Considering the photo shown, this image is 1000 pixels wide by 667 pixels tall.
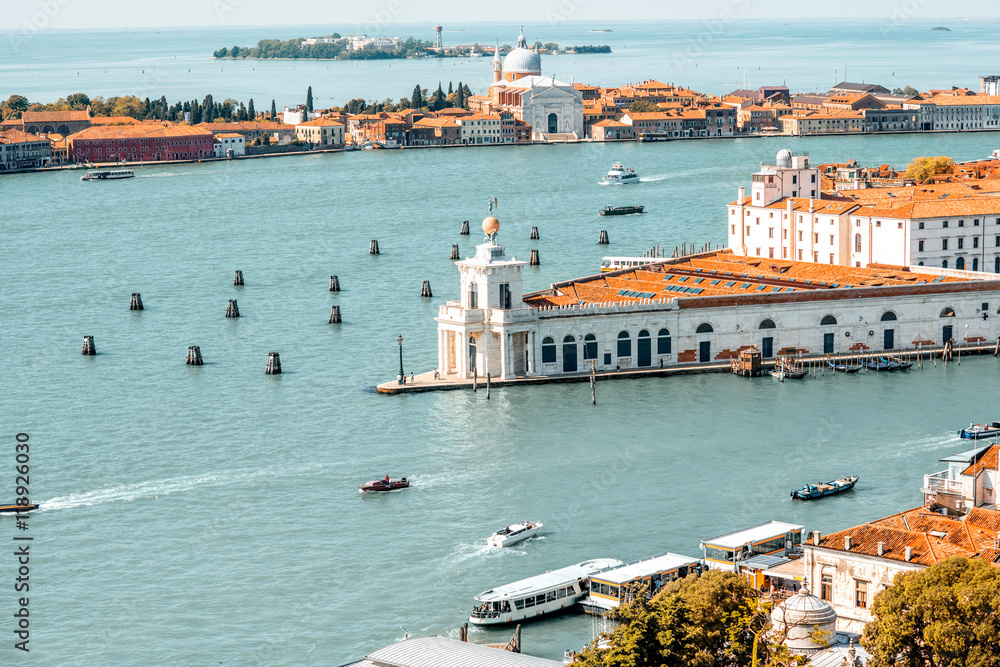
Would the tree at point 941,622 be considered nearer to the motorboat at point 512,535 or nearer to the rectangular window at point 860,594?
the rectangular window at point 860,594

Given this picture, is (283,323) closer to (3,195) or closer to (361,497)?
(361,497)

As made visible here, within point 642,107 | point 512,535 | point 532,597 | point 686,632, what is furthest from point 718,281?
point 642,107

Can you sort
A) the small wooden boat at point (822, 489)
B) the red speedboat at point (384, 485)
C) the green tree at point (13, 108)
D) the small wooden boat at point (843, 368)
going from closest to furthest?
the small wooden boat at point (822, 489)
the red speedboat at point (384, 485)
the small wooden boat at point (843, 368)
the green tree at point (13, 108)

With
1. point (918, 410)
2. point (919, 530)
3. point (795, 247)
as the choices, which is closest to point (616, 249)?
point (795, 247)

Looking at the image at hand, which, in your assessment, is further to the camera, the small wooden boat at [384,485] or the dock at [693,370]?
the dock at [693,370]

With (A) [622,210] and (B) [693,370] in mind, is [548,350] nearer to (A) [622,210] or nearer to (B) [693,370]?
(B) [693,370]

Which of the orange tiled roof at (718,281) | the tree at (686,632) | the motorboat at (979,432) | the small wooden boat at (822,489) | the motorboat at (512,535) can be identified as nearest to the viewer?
the tree at (686,632)

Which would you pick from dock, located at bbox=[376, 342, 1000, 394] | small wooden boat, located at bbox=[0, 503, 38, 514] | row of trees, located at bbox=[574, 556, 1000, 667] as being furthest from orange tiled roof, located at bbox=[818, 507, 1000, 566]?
dock, located at bbox=[376, 342, 1000, 394]

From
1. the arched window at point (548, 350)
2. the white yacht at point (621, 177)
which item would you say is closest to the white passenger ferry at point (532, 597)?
the arched window at point (548, 350)
